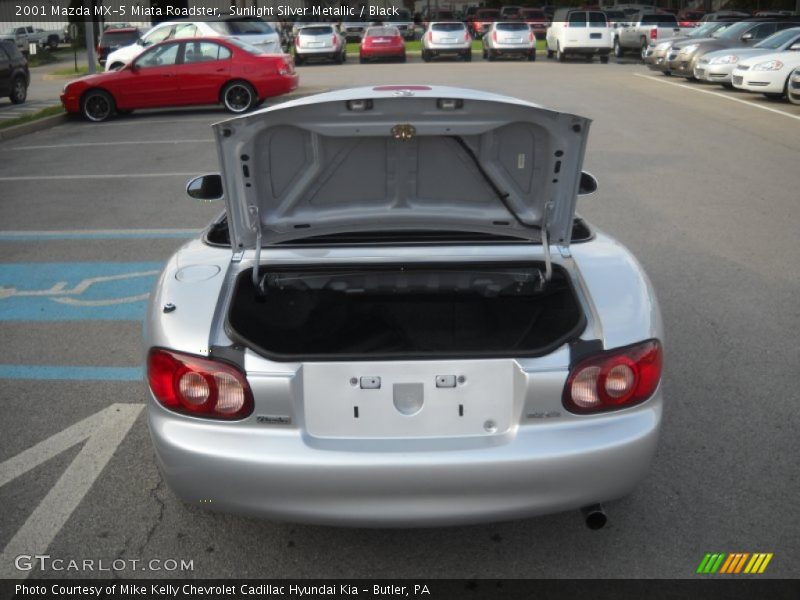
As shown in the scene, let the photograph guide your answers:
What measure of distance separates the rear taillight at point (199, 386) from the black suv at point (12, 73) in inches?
746

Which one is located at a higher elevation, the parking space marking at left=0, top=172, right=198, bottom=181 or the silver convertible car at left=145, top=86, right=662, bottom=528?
the silver convertible car at left=145, top=86, right=662, bottom=528

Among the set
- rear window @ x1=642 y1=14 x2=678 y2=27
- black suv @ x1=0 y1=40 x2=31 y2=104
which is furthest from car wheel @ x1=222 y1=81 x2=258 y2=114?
rear window @ x1=642 y1=14 x2=678 y2=27

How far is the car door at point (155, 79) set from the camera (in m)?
17.8

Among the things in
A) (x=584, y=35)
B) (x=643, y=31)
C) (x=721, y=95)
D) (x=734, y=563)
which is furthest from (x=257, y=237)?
(x=643, y=31)

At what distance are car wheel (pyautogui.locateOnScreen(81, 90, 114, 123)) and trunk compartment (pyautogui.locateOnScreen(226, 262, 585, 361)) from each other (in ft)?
51.2

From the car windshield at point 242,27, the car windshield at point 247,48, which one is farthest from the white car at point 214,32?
the car windshield at point 247,48

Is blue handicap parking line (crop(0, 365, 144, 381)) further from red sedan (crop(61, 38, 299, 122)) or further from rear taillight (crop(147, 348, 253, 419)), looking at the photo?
red sedan (crop(61, 38, 299, 122))

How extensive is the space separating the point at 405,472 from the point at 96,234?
6390mm

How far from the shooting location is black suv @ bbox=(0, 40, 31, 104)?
1968cm

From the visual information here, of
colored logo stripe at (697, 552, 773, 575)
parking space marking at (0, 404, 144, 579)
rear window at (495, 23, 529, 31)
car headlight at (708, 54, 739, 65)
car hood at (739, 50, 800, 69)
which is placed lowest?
parking space marking at (0, 404, 144, 579)

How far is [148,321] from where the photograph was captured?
10.9ft

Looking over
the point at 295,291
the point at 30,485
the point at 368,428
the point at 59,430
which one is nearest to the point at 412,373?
the point at 368,428

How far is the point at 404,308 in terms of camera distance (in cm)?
387
